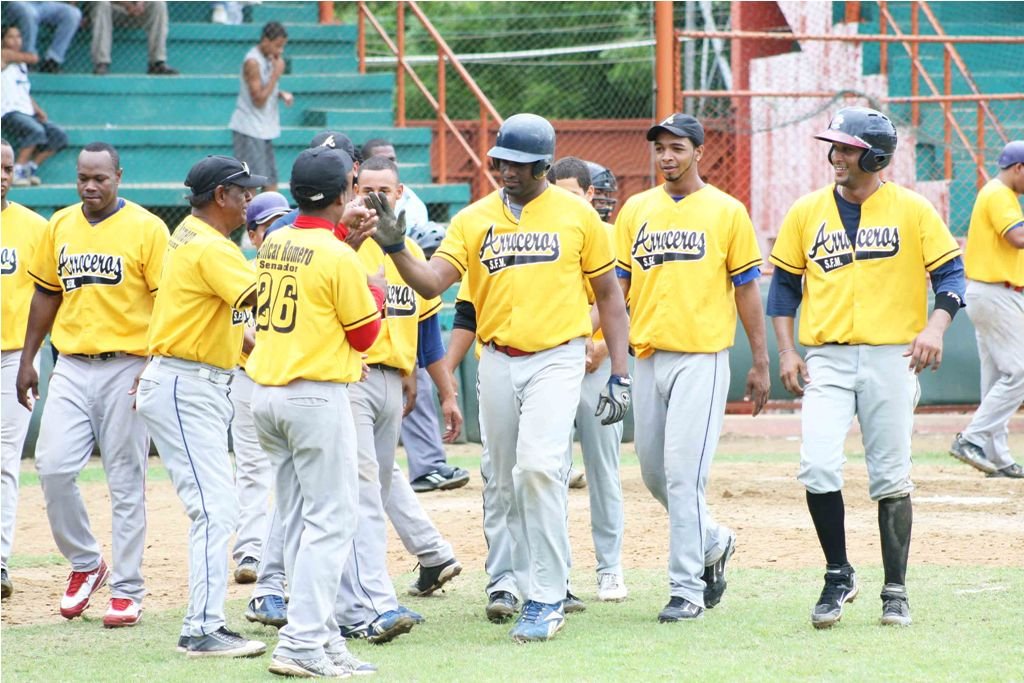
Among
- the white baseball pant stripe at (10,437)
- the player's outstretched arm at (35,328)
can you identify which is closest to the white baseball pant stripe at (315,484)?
the player's outstretched arm at (35,328)

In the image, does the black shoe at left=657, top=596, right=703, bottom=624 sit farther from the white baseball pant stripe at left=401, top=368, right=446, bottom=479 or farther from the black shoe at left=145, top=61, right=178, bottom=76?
the black shoe at left=145, top=61, right=178, bottom=76

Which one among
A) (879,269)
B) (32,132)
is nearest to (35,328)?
(879,269)

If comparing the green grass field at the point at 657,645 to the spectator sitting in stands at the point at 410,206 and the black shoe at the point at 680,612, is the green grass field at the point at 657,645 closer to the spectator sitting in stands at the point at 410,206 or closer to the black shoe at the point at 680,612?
the black shoe at the point at 680,612

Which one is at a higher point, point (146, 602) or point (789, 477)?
point (146, 602)

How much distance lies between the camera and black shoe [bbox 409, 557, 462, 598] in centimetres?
711

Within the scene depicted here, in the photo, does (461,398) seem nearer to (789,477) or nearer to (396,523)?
(789,477)

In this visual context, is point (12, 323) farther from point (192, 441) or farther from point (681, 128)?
point (681, 128)

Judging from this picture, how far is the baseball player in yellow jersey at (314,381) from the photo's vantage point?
550cm

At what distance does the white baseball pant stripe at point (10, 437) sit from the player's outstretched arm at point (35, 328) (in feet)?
1.00

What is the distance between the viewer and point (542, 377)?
20.6ft

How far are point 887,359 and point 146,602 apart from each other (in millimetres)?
3806

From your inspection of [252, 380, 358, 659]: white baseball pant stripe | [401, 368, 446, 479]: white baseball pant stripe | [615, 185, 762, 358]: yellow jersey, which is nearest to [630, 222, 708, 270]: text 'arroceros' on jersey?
[615, 185, 762, 358]: yellow jersey

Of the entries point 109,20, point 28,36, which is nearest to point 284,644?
point 28,36

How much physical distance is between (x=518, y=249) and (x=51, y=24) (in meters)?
12.2
